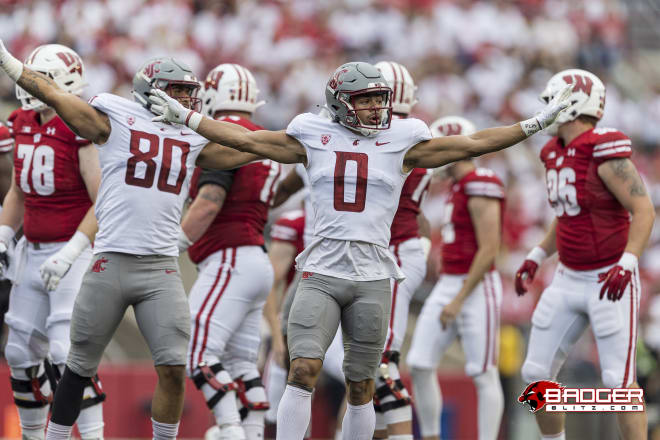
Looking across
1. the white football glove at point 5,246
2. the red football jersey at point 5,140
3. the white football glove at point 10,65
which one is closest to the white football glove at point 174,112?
the white football glove at point 10,65

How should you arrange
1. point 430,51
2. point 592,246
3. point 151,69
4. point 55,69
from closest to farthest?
point 151,69 < point 55,69 < point 592,246 < point 430,51

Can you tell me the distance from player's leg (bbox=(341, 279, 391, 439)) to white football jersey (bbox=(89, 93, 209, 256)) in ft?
3.44

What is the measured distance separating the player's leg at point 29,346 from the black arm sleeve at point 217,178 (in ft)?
3.57

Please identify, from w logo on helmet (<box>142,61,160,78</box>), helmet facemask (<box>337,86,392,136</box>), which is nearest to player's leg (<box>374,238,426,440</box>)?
helmet facemask (<box>337,86,392,136</box>)

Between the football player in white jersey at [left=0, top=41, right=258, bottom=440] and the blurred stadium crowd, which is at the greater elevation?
the blurred stadium crowd

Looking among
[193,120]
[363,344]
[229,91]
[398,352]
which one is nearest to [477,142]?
[363,344]

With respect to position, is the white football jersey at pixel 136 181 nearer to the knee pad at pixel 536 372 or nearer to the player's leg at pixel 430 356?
the knee pad at pixel 536 372

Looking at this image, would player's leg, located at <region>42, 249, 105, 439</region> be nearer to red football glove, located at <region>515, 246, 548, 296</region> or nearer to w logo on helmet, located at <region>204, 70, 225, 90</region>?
w logo on helmet, located at <region>204, 70, 225, 90</region>

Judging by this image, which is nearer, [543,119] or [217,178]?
[543,119]

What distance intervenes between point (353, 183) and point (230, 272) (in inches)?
56.6

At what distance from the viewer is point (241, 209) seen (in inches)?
263

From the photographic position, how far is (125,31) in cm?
1416

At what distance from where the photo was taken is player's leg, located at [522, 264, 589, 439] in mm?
6477

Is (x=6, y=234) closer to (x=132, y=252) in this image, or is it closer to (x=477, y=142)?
(x=132, y=252)
